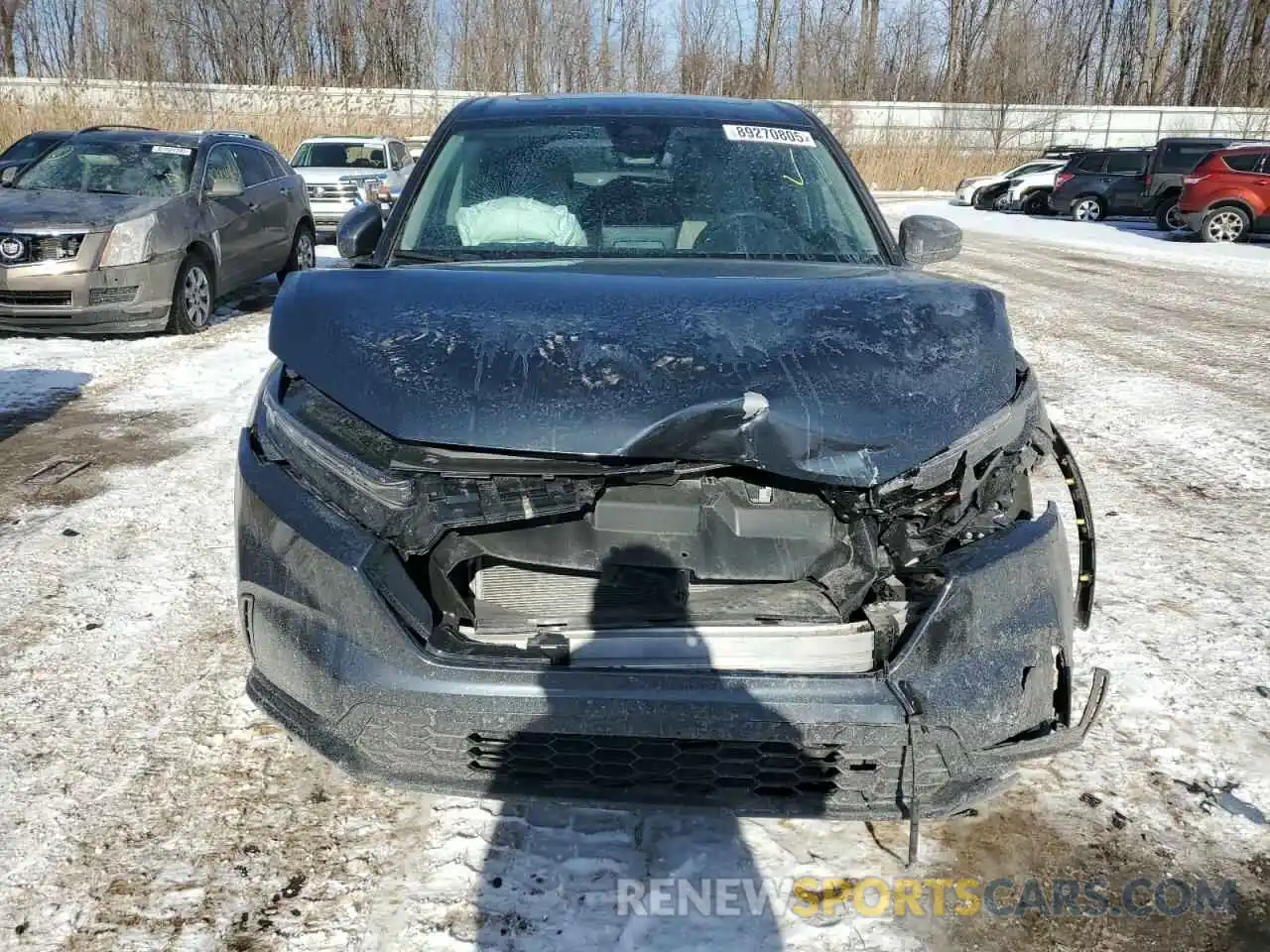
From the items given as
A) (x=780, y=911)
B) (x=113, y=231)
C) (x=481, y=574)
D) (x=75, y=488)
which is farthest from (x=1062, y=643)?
(x=113, y=231)

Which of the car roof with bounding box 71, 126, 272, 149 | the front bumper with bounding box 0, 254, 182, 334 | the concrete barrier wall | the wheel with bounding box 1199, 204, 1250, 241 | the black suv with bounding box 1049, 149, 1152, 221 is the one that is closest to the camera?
the front bumper with bounding box 0, 254, 182, 334

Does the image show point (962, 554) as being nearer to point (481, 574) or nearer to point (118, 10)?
point (481, 574)

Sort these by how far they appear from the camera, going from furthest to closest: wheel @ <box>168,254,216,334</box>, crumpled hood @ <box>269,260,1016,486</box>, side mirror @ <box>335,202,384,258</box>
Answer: wheel @ <box>168,254,216,334</box>, side mirror @ <box>335,202,384,258</box>, crumpled hood @ <box>269,260,1016,486</box>

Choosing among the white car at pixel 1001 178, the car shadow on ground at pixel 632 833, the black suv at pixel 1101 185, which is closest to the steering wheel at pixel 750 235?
the car shadow on ground at pixel 632 833

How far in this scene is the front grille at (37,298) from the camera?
7879 millimetres

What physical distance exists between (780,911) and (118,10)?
119 feet

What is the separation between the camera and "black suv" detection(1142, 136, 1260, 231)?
20.6 metres

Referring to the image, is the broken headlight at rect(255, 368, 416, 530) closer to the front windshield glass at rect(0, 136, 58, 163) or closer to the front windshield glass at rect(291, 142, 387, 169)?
the front windshield glass at rect(0, 136, 58, 163)

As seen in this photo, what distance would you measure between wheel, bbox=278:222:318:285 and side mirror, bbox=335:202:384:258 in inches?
321

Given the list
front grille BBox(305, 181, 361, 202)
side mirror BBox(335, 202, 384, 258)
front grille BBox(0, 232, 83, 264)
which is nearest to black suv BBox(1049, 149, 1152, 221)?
front grille BBox(305, 181, 361, 202)

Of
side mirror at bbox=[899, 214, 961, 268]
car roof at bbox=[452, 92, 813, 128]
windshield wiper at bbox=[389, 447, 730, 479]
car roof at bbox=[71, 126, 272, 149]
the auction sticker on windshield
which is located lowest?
windshield wiper at bbox=[389, 447, 730, 479]

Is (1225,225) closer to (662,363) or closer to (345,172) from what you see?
(345,172)

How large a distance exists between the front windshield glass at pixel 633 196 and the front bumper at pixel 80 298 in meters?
5.65

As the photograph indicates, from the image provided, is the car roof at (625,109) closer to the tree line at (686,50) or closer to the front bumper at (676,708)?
the front bumper at (676,708)
